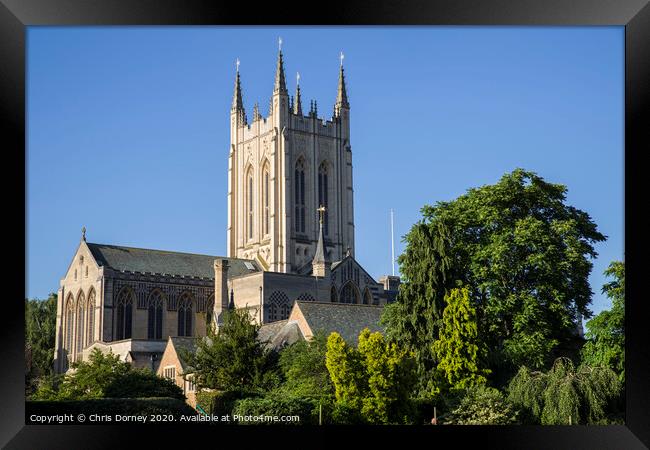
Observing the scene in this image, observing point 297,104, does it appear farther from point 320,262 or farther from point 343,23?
point 343,23

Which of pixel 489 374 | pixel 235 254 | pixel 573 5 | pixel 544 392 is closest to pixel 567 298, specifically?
pixel 489 374

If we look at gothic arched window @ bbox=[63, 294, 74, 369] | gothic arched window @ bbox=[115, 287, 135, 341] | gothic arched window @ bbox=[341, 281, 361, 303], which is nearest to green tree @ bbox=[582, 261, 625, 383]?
gothic arched window @ bbox=[341, 281, 361, 303]

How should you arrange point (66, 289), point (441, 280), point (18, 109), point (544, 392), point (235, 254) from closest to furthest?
1. point (18, 109)
2. point (544, 392)
3. point (441, 280)
4. point (66, 289)
5. point (235, 254)

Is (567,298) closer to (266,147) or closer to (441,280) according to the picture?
(441,280)

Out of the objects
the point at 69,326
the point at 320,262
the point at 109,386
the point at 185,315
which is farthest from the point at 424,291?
the point at 69,326

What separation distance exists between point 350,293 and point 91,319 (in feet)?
65.8

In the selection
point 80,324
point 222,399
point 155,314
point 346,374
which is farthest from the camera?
point 80,324

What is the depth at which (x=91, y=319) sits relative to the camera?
246 ft

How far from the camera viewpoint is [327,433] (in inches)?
700

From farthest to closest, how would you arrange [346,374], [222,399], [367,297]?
[367,297], [222,399], [346,374]

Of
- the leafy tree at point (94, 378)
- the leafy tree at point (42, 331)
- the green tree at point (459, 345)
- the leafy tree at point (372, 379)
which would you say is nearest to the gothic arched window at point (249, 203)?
the leafy tree at point (42, 331)

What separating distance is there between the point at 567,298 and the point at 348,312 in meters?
15.6

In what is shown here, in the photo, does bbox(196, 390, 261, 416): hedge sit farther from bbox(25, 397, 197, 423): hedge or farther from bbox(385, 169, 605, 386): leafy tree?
bbox(25, 397, 197, 423): hedge

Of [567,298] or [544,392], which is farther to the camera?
[567,298]
